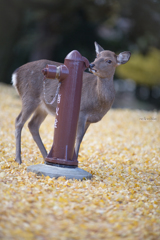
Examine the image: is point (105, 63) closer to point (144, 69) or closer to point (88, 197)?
point (88, 197)

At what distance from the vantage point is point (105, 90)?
4.34 metres

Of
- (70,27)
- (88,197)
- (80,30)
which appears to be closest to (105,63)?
(88,197)

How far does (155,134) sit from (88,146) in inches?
75.7

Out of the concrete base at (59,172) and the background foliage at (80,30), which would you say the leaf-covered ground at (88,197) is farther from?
the background foliage at (80,30)

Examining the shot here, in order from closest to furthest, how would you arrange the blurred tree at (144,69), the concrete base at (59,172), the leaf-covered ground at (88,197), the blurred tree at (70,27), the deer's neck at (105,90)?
the leaf-covered ground at (88,197) → the concrete base at (59,172) → the deer's neck at (105,90) → the blurred tree at (70,27) → the blurred tree at (144,69)

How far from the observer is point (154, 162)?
506cm

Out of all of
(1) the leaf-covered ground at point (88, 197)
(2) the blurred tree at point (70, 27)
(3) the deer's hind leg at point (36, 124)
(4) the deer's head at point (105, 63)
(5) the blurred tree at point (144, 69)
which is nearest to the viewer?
(1) the leaf-covered ground at point (88, 197)

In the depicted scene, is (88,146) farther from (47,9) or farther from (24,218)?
(47,9)

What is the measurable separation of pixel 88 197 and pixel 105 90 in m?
1.71

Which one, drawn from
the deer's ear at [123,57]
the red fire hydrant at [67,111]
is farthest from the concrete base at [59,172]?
the deer's ear at [123,57]

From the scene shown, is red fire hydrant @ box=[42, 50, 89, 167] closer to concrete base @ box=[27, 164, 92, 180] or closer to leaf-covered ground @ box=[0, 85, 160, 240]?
concrete base @ box=[27, 164, 92, 180]

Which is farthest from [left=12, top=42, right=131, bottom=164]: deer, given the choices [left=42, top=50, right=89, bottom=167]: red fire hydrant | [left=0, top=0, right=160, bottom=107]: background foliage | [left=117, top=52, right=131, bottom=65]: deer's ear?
[left=0, top=0, right=160, bottom=107]: background foliage

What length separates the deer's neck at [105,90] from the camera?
4.32 meters

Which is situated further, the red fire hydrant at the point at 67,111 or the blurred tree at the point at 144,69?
the blurred tree at the point at 144,69
